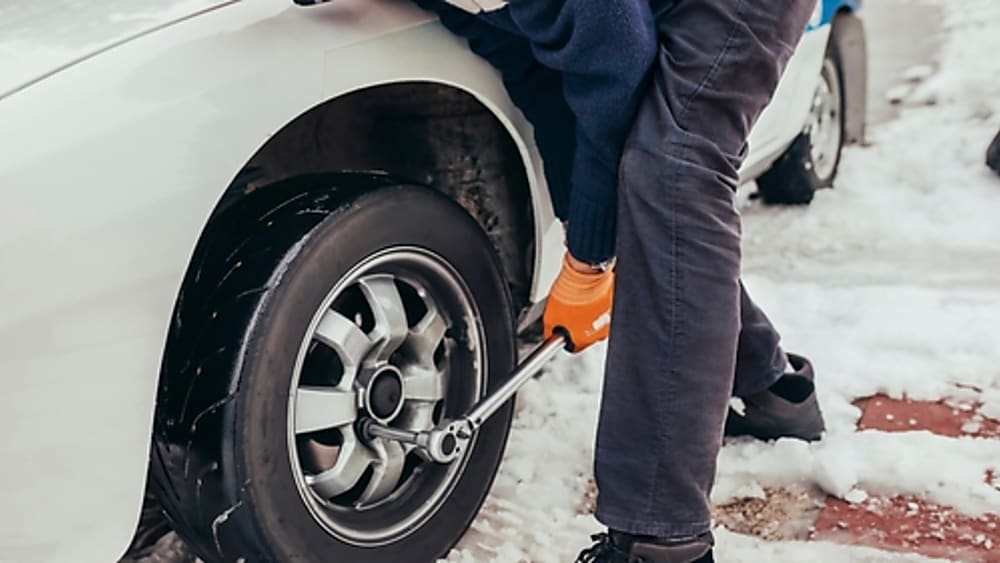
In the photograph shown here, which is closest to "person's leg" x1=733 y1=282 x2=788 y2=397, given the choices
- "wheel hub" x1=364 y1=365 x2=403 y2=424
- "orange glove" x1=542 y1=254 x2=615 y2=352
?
"orange glove" x1=542 y1=254 x2=615 y2=352

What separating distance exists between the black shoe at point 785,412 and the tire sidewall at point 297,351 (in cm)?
73

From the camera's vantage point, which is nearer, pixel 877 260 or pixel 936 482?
pixel 936 482

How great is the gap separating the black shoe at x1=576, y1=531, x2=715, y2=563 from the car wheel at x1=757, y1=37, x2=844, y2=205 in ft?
7.52

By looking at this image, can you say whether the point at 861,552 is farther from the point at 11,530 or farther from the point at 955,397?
the point at 11,530

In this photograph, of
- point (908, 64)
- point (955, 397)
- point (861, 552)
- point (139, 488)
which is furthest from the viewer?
point (908, 64)

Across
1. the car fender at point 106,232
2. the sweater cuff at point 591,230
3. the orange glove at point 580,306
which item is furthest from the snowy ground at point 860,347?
the car fender at point 106,232

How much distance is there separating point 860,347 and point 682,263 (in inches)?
53.4

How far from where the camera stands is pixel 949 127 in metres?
4.71

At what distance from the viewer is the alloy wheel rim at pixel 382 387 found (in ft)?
6.07

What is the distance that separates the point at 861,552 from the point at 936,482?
12.0 inches

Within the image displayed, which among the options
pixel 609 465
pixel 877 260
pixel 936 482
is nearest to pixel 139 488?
pixel 609 465

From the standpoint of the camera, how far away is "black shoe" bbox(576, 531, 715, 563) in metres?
1.79

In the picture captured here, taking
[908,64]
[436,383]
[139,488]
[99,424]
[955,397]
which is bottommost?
[908,64]

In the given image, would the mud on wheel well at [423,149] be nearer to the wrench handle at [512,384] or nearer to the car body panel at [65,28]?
the wrench handle at [512,384]
